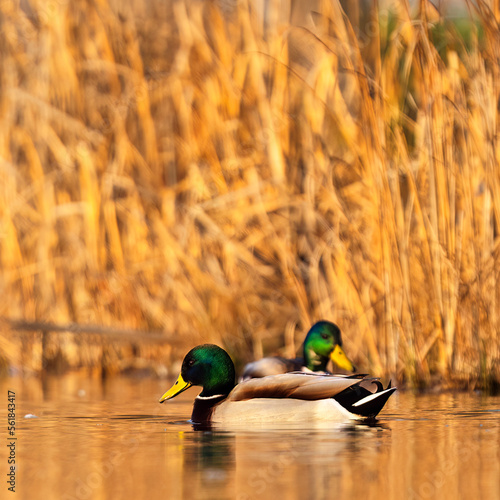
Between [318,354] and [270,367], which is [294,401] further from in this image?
[318,354]

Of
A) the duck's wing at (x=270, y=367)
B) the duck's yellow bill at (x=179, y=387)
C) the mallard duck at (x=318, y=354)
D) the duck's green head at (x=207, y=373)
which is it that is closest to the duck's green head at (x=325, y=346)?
the mallard duck at (x=318, y=354)

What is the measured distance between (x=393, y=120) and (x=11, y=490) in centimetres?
362

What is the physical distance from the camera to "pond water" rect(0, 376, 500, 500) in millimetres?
4227

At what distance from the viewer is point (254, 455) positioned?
5023 millimetres

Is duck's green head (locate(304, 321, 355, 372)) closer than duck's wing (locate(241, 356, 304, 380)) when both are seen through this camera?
No

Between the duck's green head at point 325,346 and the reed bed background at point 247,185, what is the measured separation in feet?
0.71

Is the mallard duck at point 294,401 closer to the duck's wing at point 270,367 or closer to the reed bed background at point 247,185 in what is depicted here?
the duck's wing at point 270,367

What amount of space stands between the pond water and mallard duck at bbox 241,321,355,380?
523 millimetres

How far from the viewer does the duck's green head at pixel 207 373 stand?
6590mm

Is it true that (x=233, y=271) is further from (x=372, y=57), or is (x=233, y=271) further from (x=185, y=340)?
(x=372, y=57)

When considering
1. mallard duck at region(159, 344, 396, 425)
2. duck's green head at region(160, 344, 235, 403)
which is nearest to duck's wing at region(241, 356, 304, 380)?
duck's green head at region(160, 344, 235, 403)

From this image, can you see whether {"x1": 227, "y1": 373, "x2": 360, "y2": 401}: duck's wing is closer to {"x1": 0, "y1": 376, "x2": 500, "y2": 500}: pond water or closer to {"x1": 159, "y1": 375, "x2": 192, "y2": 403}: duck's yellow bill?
{"x1": 0, "y1": 376, "x2": 500, "y2": 500}: pond water

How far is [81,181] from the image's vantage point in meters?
9.73

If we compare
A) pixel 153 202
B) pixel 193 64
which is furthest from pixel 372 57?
pixel 153 202
